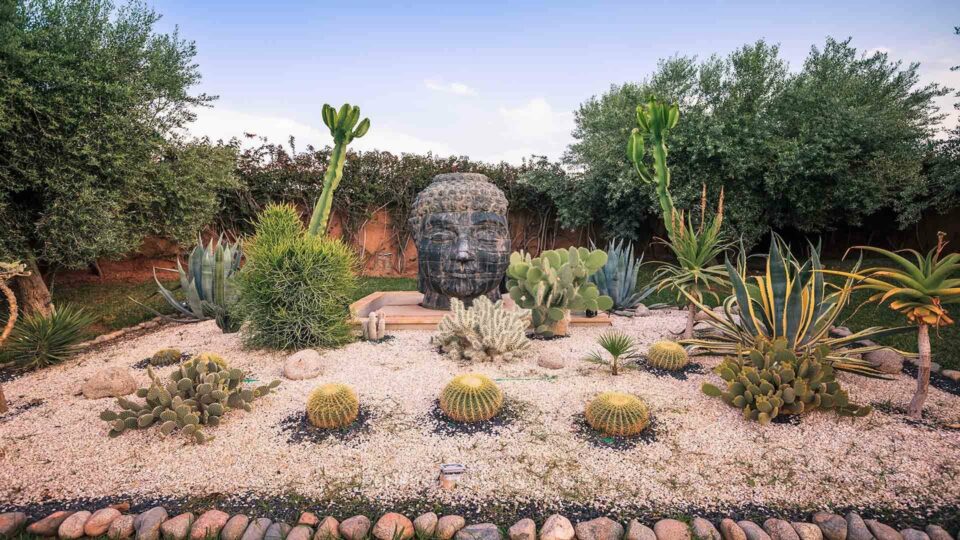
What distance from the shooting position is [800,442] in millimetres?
2705

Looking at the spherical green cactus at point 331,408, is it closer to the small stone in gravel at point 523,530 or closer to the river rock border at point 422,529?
the river rock border at point 422,529

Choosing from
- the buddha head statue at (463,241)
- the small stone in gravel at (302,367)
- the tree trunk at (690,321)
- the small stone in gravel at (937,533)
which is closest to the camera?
the small stone in gravel at (937,533)

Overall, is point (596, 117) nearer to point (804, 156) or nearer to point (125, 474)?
point (804, 156)

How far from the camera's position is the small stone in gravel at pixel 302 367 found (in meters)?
3.83

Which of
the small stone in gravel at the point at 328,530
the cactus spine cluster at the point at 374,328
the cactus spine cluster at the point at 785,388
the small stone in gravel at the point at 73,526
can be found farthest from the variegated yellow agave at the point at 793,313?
the small stone in gravel at the point at 73,526

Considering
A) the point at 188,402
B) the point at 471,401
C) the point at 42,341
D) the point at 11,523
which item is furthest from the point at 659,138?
the point at 42,341

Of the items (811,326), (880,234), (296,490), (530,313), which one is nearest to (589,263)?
(530,313)

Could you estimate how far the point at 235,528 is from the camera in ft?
6.75

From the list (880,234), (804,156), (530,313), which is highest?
(804,156)

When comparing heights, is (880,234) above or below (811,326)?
above

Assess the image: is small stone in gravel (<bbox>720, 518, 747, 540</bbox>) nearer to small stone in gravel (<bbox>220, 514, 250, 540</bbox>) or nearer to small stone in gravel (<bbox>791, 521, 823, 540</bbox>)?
small stone in gravel (<bbox>791, 521, 823, 540</bbox>)

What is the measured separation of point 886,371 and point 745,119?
7.51 metres

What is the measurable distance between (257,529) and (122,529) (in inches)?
23.9

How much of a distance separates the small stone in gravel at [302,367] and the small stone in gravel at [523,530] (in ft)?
7.83
